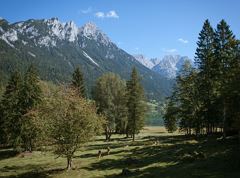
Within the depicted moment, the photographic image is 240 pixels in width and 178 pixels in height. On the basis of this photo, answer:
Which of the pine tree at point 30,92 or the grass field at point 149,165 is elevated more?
the pine tree at point 30,92

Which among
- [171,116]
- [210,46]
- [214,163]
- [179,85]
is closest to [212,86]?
[210,46]

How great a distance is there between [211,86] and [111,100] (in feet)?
106

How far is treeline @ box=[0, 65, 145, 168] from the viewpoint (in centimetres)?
3794

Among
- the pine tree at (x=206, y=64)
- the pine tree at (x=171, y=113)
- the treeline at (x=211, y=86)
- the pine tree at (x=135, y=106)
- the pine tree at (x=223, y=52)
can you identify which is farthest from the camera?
the pine tree at (x=135, y=106)

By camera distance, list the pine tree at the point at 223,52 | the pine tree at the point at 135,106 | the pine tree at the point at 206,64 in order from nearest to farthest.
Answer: the pine tree at the point at 223,52 < the pine tree at the point at 206,64 < the pine tree at the point at 135,106

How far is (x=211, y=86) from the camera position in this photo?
55.6m

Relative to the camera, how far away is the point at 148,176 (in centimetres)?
3136

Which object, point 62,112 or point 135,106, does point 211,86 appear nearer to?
point 135,106

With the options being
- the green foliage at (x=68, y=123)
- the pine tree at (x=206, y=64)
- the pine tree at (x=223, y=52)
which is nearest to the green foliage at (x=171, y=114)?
the pine tree at (x=206, y=64)

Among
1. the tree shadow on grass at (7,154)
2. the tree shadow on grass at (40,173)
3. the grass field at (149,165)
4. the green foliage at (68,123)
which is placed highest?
the green foliage at (68,123)

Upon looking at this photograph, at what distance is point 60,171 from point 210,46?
3596 centimetres

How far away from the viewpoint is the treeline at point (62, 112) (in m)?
37.9

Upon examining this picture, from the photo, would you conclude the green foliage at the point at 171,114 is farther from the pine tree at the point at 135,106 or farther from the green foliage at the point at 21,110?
the green foliage at the point at 21,110

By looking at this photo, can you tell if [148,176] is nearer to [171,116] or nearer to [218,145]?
[218,145]
